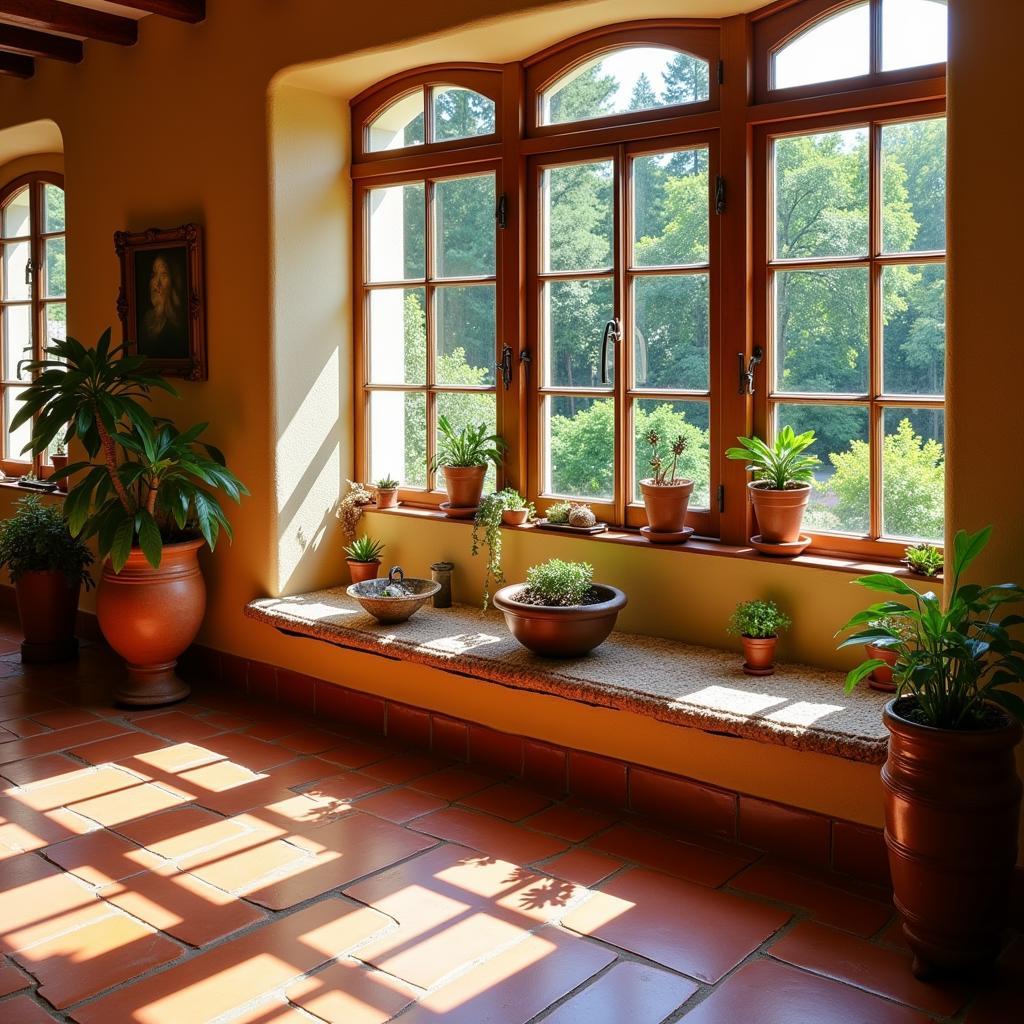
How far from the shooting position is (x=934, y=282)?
150 inches

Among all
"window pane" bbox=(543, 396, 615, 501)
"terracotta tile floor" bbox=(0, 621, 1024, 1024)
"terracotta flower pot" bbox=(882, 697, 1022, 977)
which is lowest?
"terracotta tile floor" bbox=(0, 621, 1024, 1024)

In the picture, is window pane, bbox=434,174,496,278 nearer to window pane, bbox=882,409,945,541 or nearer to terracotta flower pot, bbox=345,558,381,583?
terracotta flower pot, bbox=345,558,381,583

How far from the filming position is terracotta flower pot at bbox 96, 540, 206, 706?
17.1ft

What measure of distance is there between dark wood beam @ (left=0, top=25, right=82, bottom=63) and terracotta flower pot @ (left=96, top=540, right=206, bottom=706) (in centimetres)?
275

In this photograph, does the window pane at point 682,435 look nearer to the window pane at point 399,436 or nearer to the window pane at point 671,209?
the window pane at point 671,209

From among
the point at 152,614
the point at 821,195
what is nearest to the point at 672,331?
the point at 821,195

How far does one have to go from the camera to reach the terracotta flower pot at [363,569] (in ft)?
17.5

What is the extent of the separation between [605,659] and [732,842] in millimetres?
760

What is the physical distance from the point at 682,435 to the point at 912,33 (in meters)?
1.57

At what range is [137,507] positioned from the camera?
5148 millimetres

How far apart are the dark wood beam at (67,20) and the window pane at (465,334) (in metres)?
2.13

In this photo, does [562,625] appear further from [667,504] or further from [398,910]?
[398,910]

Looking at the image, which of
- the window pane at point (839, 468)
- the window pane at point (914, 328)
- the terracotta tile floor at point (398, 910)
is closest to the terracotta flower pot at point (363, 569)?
the terracotta tile floor at point (398, 910)

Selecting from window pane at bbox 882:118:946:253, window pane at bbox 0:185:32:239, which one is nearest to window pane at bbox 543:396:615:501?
window pane at bbox 882:118:946:253
